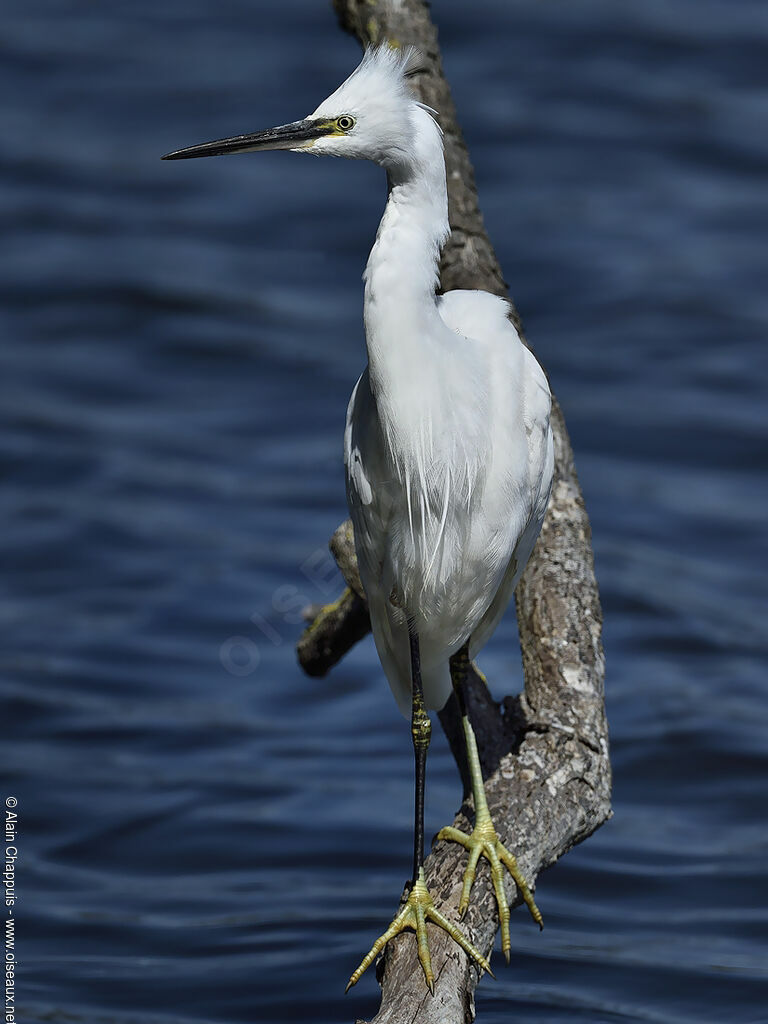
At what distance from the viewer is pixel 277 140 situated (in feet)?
8.78

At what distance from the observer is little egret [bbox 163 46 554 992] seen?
2.68 metres

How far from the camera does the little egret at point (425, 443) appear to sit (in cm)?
268

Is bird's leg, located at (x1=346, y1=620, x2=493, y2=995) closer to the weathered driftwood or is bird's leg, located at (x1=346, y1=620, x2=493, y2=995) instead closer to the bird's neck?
the weathered driftwood

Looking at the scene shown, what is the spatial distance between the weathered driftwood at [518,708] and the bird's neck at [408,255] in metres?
0.72

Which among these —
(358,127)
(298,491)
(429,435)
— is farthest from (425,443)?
(298,491)

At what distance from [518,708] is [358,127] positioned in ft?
4.26

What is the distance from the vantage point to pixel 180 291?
34.3 ft

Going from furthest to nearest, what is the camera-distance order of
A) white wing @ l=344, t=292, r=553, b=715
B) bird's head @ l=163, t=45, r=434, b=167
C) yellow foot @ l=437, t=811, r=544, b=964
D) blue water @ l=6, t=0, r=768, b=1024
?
blue water @ l=6, t=0, r=768, b=1024
white wing @ l=344, t=292, r=553, b=715
yellow foot @ l=437, t=811, r=544, b=964
bird's head @ l=163, t=45, r=434, b=167

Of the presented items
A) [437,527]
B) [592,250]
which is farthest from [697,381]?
[437,527]

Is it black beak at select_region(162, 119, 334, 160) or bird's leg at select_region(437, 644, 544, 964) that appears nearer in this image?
black beak at select_region(162, 119, 334, 160)

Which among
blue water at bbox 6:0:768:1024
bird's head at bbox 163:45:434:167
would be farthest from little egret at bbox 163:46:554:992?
blue water at bbox 6:0:768:1024

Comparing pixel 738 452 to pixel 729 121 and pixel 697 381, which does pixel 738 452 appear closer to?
pixel 697 381

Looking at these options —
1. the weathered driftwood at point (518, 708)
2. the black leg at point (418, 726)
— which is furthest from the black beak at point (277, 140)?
the black leg at point (418, 726)

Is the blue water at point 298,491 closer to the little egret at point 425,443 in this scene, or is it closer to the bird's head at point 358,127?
the little egret at point 425,443
